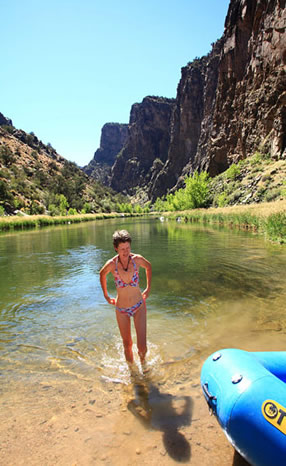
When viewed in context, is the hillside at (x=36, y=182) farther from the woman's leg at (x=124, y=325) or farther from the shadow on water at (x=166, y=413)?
the shadow on water at (x=166, y=413)

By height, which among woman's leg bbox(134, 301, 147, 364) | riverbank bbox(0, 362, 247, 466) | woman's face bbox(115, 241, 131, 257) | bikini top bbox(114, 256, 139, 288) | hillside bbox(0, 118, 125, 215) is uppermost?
hillside bbox(0, 118, 125, 215)

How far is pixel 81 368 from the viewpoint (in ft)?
15.5

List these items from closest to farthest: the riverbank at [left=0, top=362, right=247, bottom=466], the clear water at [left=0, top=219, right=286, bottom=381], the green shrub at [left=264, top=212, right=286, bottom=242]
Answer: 1. the riverbank at [left=0, top=362, right=247, bottom=466]
2. the clear water at [left=0, top=219, right=286, bottom=381]
3. the green shrub at [left=264, top=212, right=286, bottom=242]

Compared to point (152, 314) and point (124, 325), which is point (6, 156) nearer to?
point (152, 314)

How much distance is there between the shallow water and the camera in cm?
350

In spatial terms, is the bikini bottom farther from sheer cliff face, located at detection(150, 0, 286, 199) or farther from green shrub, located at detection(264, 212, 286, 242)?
sheer cliff face, located at detection(150, 0, 286, 199)

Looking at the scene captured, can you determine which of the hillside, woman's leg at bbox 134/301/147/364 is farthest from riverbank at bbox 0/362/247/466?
the hillside

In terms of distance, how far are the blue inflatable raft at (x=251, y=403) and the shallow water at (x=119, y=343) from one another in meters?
0.75

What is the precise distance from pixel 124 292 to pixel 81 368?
1531 millimetres

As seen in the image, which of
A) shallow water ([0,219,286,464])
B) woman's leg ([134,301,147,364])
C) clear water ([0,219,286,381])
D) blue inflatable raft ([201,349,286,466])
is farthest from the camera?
clear water ([0,219,286,381])

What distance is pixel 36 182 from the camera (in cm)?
9375

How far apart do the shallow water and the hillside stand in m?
49.5

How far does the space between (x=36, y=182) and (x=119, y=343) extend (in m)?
96.1

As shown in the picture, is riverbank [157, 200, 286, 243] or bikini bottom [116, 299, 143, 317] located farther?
riverbank [157, 200, 286, 243]
